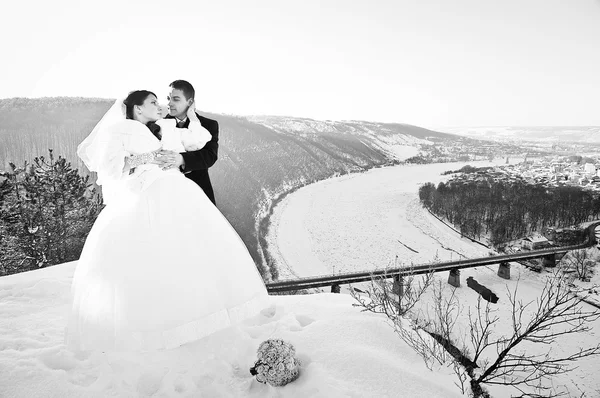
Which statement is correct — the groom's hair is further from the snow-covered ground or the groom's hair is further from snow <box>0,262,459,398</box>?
the snow-covered ground

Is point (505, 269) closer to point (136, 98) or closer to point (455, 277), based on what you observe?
point (455, 277)

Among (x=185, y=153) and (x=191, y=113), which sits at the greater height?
(x=191, y=113)

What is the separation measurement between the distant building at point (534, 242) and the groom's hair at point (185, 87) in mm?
38898

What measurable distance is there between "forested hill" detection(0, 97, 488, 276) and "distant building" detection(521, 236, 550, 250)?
28.7m

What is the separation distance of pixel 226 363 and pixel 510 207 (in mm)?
49346

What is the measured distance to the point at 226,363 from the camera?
298 centimetres

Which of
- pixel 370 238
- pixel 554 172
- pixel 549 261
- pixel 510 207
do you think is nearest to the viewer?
pixel 549 261

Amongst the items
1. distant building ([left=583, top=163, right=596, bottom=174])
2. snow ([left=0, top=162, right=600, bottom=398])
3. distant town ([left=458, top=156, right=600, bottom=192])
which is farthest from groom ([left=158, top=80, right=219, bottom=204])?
distant building ([left=583, top=163, right=596, bottom=174])

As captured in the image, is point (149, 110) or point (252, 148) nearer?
point (149, 110)

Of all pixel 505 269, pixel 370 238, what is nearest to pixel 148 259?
pixel 505 269

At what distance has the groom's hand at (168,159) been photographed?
2970mm

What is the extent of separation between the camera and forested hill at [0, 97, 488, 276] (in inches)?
1721

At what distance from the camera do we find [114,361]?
2816 mm

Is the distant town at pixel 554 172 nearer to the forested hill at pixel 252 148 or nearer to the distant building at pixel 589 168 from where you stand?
the distant building at pixel 589 168
